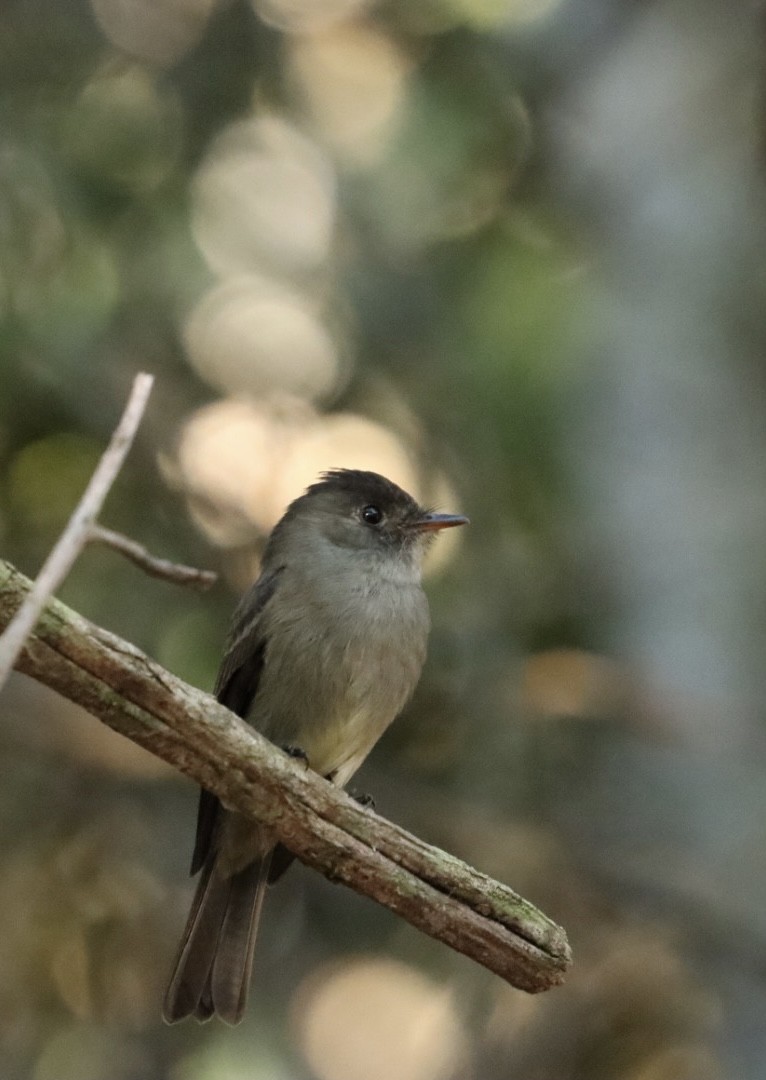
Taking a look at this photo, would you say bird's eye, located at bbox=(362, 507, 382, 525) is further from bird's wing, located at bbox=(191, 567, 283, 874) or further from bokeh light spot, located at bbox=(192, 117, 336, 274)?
bokeh light spot, located at bbox=(192, 117, 336, 274)

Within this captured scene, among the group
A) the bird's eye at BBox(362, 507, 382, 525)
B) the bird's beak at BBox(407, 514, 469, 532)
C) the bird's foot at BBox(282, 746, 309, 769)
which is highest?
the bird's beak at BBox(407, 514, 469, 532)

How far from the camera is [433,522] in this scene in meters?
5.11

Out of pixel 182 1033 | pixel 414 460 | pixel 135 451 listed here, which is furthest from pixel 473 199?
pixel 182 1033

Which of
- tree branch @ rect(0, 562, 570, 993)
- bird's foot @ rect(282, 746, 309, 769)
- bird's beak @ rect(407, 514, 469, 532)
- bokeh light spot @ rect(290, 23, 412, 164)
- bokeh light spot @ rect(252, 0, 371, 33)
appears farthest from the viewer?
Answer: bokeh light spot @ rect(252, 0, 371, 33)

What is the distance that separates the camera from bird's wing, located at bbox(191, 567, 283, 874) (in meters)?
4.66

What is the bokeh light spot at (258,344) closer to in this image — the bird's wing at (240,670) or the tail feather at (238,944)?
the bird's wing at (240,670)

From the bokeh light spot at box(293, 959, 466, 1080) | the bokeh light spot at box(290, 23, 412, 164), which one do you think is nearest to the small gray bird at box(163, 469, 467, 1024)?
the bokeh light spot at box(293, 959, 466, 1080)

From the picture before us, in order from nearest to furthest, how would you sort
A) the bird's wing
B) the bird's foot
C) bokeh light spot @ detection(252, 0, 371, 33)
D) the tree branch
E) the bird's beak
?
the tree branch < the bird's foot < the bird's wing < the bird's beak < bokeh light spot @ detection(252, 0, 371, 33)

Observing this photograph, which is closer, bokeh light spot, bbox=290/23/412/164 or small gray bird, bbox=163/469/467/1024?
small gray bird, bbox=163/469/467/1024

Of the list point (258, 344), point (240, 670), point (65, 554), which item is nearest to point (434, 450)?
point (258, 344)

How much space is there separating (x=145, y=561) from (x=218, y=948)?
7.83 feet

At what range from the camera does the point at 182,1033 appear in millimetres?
5719

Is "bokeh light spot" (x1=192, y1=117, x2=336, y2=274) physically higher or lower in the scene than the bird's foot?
higher

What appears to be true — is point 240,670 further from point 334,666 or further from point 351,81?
point 351,81
